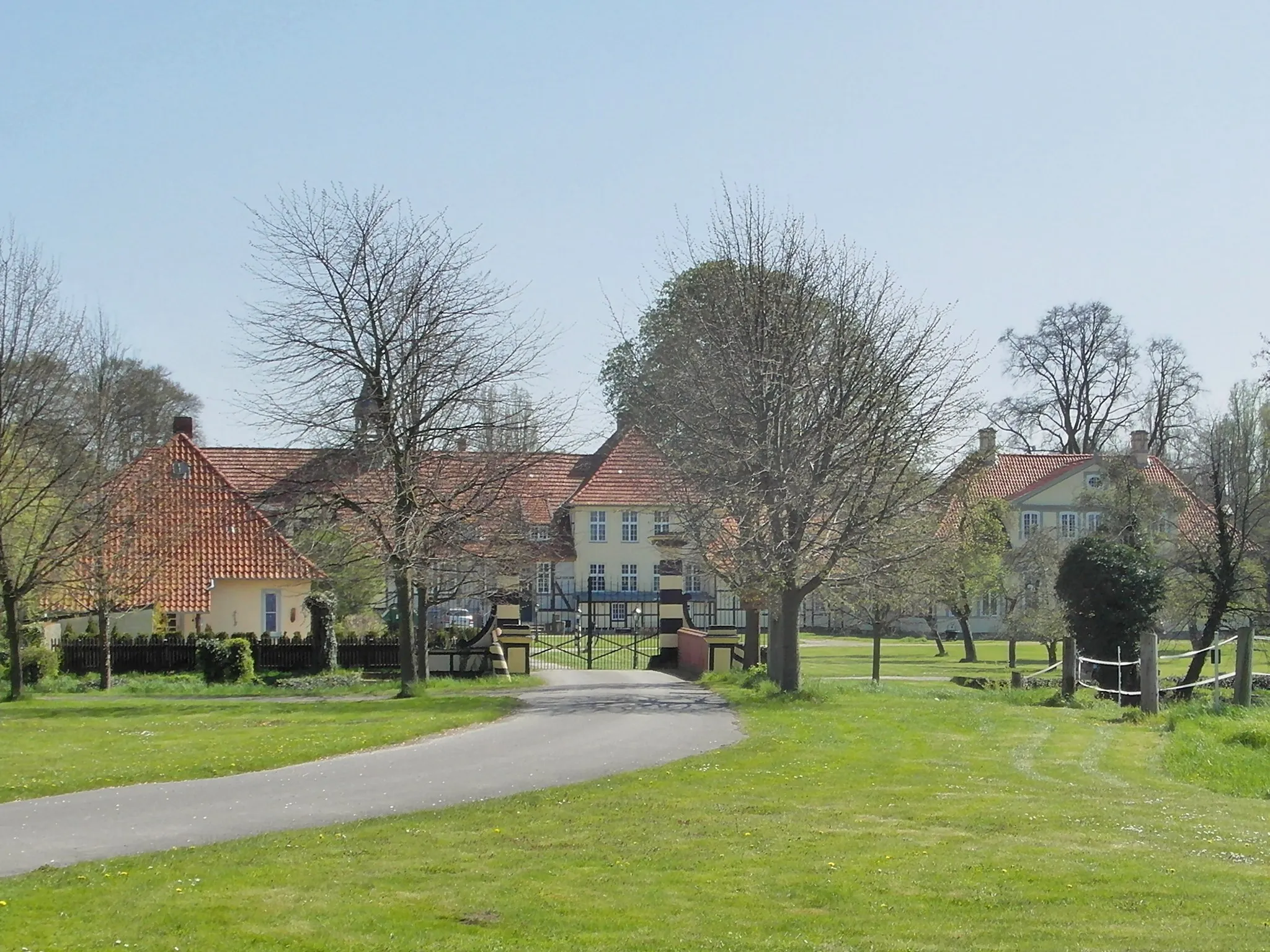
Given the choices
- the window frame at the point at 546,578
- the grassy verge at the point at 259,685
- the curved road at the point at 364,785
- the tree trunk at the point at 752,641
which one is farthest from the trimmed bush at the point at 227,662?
the window frame at the point at 546,578

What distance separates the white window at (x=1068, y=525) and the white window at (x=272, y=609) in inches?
1219

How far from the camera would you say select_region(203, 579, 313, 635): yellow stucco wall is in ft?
128

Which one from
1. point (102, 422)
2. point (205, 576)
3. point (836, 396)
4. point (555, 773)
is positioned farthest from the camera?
point (205, 576)

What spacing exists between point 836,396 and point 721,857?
50.9 feet

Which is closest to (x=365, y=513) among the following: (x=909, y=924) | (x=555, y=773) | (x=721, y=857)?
(x=555, y=773)

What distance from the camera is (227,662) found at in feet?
107

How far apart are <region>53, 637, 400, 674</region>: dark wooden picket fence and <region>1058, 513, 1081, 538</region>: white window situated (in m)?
31.3

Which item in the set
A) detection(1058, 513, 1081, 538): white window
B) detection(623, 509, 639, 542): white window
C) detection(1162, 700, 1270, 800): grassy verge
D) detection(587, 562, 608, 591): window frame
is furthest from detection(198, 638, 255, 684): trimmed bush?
detection(1058, 513, 1081, 538): white window

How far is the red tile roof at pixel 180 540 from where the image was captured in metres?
28.2

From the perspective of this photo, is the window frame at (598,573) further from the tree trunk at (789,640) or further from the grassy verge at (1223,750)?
the grassy verge at (1223,750)

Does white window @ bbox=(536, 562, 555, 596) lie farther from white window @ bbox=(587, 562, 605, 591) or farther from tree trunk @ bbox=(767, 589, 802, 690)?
tree trunk @ bbox=(767, 589, 802, 690)

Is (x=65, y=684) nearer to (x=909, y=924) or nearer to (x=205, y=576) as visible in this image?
(x=205, y=576)

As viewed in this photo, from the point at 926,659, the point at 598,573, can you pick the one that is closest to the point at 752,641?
the point at 926,659

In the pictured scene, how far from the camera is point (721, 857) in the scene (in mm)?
9742
